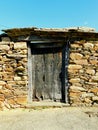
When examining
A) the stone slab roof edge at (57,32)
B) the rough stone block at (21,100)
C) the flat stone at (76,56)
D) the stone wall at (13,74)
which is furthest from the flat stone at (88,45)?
the rough stone block at (21,100)

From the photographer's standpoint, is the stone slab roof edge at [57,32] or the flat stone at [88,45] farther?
the flat stone at [88,45]

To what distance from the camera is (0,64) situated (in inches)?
321

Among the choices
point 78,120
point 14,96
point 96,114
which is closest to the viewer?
point 78,120

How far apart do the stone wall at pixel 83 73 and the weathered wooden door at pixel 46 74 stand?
55cm

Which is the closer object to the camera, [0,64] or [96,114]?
[96,114]

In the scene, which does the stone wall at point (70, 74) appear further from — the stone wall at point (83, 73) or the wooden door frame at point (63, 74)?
the wooden door frame at point (63, 74)

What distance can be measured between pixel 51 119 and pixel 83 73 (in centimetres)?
200

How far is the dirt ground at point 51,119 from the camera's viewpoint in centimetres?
626

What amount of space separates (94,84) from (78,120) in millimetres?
1744

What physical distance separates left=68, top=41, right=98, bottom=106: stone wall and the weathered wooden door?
553 millimetres

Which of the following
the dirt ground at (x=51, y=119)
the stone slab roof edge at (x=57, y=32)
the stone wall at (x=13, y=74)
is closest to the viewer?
the dirt ground at (x=51, y=119)

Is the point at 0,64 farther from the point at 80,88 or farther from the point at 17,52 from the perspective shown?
the point at 80,88

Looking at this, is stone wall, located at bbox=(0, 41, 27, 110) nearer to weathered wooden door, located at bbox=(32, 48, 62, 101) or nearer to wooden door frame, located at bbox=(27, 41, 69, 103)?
wooden door frame, located at bbox=(27, 41, 69, 103)

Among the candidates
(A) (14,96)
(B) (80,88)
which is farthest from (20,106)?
(B) (80,88)
